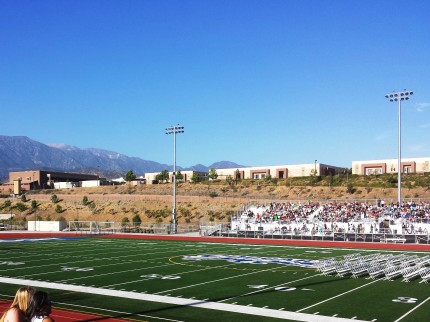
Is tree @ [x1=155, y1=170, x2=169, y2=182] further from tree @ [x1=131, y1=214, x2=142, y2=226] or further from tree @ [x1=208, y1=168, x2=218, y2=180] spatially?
tree @ [x1=131, y1=214, x2=142, y2=226]

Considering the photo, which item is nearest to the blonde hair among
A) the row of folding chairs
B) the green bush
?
the row of folding chairs

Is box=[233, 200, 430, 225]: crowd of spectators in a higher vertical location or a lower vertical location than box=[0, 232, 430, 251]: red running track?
higher

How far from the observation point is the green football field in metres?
14.7

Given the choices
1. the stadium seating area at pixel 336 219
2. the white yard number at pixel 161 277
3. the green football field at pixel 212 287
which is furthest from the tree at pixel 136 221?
the white yard number at pixel 161 277

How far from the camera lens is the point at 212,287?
1902 centimetres

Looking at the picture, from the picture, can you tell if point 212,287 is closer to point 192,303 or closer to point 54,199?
point 192,303

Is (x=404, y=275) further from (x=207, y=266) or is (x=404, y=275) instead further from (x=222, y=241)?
(x=222, y=241)

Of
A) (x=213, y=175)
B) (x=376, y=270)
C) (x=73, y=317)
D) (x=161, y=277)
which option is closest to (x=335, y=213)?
(x=376, y=270)

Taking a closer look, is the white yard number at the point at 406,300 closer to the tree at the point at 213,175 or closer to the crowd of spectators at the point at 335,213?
the crowd of spectators at the point at 335,213

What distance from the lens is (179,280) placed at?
20641 mm

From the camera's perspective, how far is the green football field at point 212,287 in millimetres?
14719

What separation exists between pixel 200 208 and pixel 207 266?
55.5m

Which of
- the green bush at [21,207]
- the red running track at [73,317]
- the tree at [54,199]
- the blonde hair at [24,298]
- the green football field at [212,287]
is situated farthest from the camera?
the tree at [54,199]

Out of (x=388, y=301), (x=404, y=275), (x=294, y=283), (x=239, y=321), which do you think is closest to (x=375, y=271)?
(x=404, y=275)
